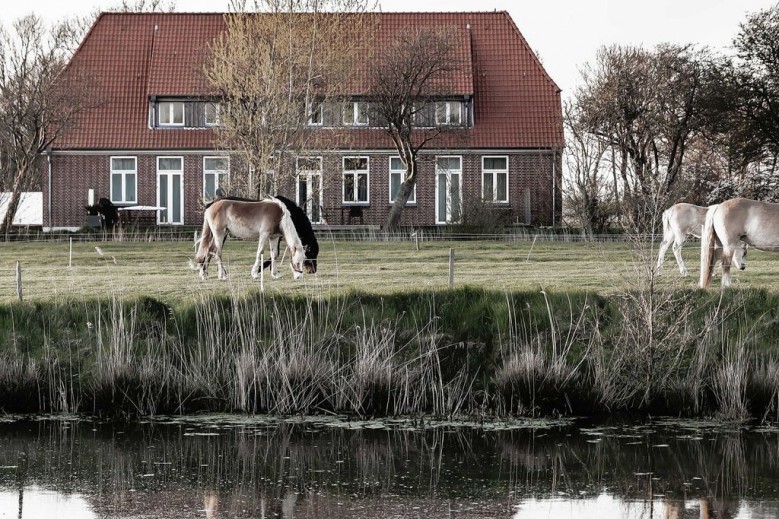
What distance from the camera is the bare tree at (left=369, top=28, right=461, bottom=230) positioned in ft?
137

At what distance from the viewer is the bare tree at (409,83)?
41.6m

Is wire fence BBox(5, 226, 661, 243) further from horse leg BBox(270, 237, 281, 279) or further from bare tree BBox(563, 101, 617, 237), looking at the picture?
horse leg BBox(270, 237, 281, 279)

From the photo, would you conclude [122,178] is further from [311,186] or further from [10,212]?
[311,186]

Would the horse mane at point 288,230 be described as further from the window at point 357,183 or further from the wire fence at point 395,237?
the window at point 357,183

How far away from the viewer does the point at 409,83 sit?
4184 centimetres

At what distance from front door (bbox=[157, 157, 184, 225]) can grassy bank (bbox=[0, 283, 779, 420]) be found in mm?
29862

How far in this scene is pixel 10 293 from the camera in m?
20.1

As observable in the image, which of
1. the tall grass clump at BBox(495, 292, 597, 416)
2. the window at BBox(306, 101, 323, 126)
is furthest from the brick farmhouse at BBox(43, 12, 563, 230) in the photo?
the tall grass clump at BBox(495, 292, 597, 416)

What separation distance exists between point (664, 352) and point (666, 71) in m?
27.2

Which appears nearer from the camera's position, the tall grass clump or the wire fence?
the tall grass clump

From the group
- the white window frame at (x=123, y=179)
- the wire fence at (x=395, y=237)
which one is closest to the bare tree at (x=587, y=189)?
the wire fence at (x=395, y=237)

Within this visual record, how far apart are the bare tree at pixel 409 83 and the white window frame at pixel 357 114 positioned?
2.08 feet

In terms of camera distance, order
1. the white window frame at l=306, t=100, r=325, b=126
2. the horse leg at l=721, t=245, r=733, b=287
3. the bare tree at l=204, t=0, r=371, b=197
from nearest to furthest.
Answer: the horse leg at l=721, t=245, r=733, b=287 < the bare tree at l=204, t=0, r=371, b=197 < the white window frame at l=306, t=100, r=325, b=126

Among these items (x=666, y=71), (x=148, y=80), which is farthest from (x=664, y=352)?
(x=148, y=80)
